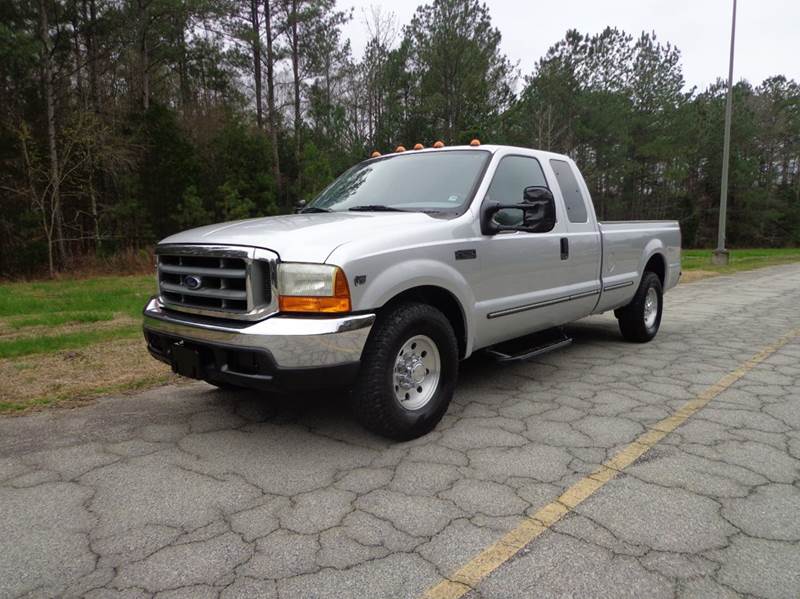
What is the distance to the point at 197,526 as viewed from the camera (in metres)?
2.58

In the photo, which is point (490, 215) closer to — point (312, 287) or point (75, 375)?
point (312, 287)

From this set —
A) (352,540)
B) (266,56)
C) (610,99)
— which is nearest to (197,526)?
(352,540)

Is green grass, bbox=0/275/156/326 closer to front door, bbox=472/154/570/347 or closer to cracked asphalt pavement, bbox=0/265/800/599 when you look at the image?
cracked asphalt pavement, bbox=0/265/800/599

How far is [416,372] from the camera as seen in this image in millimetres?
3598

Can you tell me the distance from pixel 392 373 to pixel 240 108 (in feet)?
82.7

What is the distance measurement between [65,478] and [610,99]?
35.2 m

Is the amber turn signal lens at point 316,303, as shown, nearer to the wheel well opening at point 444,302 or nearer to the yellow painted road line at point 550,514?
the wheel well opening at point 444,302

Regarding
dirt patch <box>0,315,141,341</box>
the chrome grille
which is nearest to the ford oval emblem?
the chrome grille

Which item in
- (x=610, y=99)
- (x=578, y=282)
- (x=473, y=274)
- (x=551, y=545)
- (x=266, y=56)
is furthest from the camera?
(x=610, y=99)

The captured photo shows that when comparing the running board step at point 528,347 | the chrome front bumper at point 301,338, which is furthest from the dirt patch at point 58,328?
the running board step at point 528,347

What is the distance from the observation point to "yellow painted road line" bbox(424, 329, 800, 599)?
7.11 feet

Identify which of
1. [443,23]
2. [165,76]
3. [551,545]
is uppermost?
[443,23]

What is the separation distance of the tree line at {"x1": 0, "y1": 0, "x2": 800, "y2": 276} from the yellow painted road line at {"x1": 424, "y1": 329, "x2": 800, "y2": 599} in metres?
17.3

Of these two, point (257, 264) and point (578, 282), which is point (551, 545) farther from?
point (578, 282)
